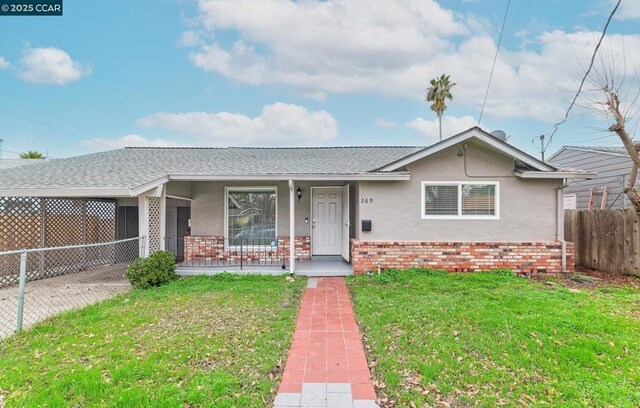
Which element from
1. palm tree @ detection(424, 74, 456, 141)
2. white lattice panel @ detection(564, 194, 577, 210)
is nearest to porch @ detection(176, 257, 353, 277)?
white lattice panel @ detection(564, 194, 577, 210)

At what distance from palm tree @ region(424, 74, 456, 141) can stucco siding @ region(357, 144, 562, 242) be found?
58.2 ft

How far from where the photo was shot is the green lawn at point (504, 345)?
3.10m

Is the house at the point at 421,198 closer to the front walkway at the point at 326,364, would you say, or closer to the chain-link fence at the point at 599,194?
the front walkway at the point at 326,364

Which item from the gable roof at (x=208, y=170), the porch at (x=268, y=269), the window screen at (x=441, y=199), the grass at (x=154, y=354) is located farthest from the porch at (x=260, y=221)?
the grass at (x=154, y=354)

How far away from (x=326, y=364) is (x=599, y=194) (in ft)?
50.0

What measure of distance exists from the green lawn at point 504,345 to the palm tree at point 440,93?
20.3 metres

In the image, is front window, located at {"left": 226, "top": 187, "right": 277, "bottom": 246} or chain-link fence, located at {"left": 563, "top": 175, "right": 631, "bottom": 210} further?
chain-link fence, located at {"left": 563, "top": 175, "right": 631, "bottom": 210}

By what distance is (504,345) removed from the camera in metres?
4.00

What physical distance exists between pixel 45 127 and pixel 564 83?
39.0m

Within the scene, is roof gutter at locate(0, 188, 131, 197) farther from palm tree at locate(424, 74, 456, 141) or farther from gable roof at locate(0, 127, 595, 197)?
palm tree at locate(424, 74, 456, 141)

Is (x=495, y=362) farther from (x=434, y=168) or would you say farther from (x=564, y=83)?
(x=564, y=83)

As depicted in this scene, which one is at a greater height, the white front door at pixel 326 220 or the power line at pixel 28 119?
the power line at pixel 28 119

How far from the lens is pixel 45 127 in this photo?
101 feet

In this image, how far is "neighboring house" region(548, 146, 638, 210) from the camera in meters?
12.5
